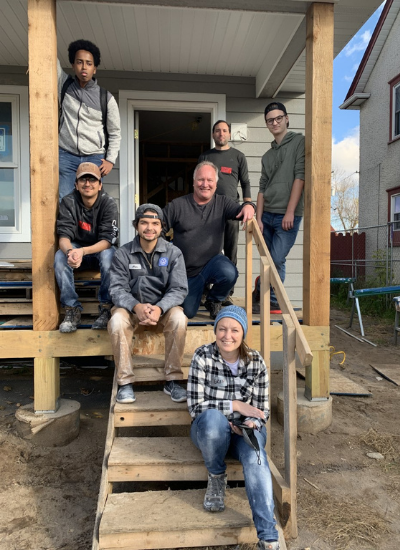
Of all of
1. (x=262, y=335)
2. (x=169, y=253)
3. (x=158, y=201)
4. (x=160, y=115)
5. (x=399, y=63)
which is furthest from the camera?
(x=399, y=63)

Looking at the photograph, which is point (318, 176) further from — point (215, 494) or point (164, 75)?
point (164, 75)

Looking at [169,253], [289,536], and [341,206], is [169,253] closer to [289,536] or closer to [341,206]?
[289,536]

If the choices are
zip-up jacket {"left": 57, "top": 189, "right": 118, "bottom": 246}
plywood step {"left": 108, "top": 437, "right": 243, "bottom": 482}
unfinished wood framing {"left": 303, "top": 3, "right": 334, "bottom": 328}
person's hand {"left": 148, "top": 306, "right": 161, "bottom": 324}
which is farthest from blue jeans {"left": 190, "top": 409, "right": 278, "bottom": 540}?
zip-up jacket {"left": 57, "top": 189, "right": 118, "bottom": 246}

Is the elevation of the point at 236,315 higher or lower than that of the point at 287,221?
lower

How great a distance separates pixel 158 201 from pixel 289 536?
8531 millimetres

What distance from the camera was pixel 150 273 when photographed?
3.21m

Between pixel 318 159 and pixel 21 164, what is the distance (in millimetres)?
3582

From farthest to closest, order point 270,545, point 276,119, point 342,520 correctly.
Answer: point 276,119
point 342,520
point 270,545

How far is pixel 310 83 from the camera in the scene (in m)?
3.49

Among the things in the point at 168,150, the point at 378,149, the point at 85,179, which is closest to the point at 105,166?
the point at 85,179

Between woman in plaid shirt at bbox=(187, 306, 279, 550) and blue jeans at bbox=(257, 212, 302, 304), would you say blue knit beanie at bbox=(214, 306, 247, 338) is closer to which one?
woman in plaid shirt at bbox=(187, 306, 279, 550)

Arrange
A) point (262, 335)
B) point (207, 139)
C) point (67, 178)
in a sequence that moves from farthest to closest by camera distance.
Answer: point (207, 139)
point (67, 178)
point (262, 335)

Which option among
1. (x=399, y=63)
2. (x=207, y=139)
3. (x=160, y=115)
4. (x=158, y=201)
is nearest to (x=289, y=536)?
(x=160, y=115)

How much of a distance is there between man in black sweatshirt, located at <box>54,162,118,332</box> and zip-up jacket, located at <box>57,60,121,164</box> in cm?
47
